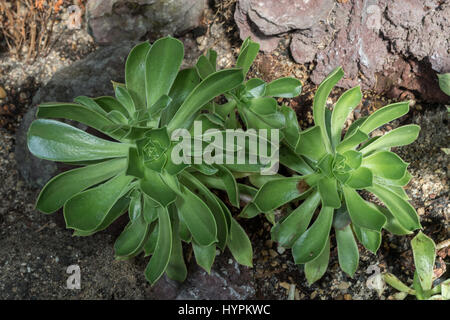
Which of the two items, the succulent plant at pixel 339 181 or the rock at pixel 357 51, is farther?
the rock at pixel 357 51

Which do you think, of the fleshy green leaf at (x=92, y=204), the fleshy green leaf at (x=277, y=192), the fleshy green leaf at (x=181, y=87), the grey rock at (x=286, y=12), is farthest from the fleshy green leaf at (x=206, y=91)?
the grey rock at (x=286, y=12)

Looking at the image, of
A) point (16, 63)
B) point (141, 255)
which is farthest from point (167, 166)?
point (16, 63)

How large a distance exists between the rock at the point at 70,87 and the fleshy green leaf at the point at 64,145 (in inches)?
23.8

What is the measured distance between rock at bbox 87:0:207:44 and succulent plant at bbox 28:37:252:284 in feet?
2.58

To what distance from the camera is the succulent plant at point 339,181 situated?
1671 millimetres

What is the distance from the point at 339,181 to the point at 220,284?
2.79 ft

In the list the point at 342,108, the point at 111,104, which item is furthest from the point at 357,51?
the point at 111,104

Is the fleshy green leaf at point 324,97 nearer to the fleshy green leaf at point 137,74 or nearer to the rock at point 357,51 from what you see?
the rock at point 357,51

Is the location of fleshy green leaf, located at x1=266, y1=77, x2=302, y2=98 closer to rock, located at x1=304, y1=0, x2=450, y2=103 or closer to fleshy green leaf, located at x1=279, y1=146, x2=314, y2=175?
fleshy green leaf, located at x1=279, y1=146, x2=314, y2=175

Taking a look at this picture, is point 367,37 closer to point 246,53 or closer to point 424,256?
point 246,53

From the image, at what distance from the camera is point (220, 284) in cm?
216

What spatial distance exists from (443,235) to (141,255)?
1.57m

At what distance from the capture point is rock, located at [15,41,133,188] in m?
2.23

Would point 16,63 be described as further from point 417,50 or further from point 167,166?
point 417,50
